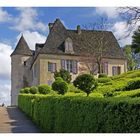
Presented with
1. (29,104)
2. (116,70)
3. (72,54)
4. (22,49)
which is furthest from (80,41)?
(29,104)

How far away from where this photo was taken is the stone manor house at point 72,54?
123ft

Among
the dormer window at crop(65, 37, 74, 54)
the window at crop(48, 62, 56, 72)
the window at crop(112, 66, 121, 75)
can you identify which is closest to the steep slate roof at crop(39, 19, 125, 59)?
the dormer window at crop(65, 37, 74, 54)

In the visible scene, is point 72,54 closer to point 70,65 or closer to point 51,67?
point 70,65

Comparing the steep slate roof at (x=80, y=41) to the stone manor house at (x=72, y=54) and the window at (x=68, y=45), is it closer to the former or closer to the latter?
the stone manor house at (x=72, y=54)

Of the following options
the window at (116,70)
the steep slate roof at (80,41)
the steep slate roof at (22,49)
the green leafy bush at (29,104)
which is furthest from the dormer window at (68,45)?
the green leafy bush at (29,104)

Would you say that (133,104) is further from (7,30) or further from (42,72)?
(42,72)

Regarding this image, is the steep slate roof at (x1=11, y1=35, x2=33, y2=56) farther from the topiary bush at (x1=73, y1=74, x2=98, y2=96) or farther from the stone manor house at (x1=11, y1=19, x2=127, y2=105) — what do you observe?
the topiary bush at (x1=73, y1=74, x2=98, y2=96)

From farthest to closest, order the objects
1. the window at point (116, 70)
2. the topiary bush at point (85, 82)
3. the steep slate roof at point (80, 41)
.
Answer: the window at point (116, 70)
the steep slate roof at point (80, 41)
the topiary bush at point (85, 82)

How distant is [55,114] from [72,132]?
2.10 metres

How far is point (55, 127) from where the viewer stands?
1229 cm

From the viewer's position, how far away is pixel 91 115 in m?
8.92

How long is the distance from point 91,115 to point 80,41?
1205 inches

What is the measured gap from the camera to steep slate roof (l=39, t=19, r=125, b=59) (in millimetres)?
38031
